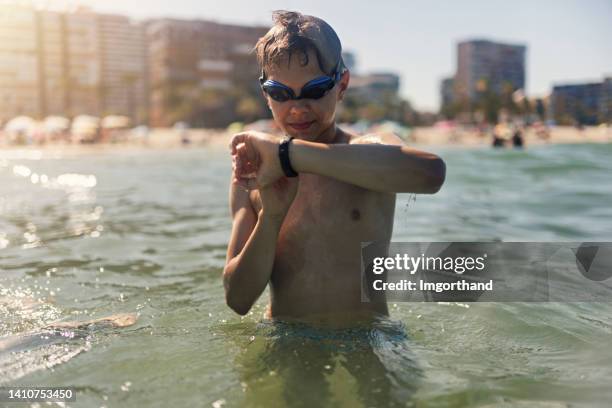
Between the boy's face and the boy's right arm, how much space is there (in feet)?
1.27

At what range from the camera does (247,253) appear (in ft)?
8.67

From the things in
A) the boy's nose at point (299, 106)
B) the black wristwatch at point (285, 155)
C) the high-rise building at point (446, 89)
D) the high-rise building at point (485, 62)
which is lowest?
the black wristwatch at point (285, 155)

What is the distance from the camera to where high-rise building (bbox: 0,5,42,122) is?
372ft

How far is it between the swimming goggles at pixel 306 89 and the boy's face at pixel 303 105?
0.06 ft

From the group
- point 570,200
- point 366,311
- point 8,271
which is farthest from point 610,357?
point 570,200

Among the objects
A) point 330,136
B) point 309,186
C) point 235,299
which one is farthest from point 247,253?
point 330,136

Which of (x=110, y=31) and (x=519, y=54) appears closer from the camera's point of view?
(x=110, y=31)

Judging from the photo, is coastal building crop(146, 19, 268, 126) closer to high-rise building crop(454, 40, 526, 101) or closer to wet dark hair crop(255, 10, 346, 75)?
high-rise building crop(454, 40, 526, 101)

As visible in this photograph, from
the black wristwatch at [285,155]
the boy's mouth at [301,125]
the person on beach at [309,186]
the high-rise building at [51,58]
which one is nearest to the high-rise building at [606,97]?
the person on beach at [309,186]

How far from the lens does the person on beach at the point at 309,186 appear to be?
7.47 feet

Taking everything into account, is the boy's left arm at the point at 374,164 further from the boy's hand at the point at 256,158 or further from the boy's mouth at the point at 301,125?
the boy's mouth at the point at 301,125

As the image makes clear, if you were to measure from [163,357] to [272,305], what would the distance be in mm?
616

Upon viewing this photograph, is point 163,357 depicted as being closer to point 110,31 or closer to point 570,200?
point 570,200

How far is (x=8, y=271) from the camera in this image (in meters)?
5.23
